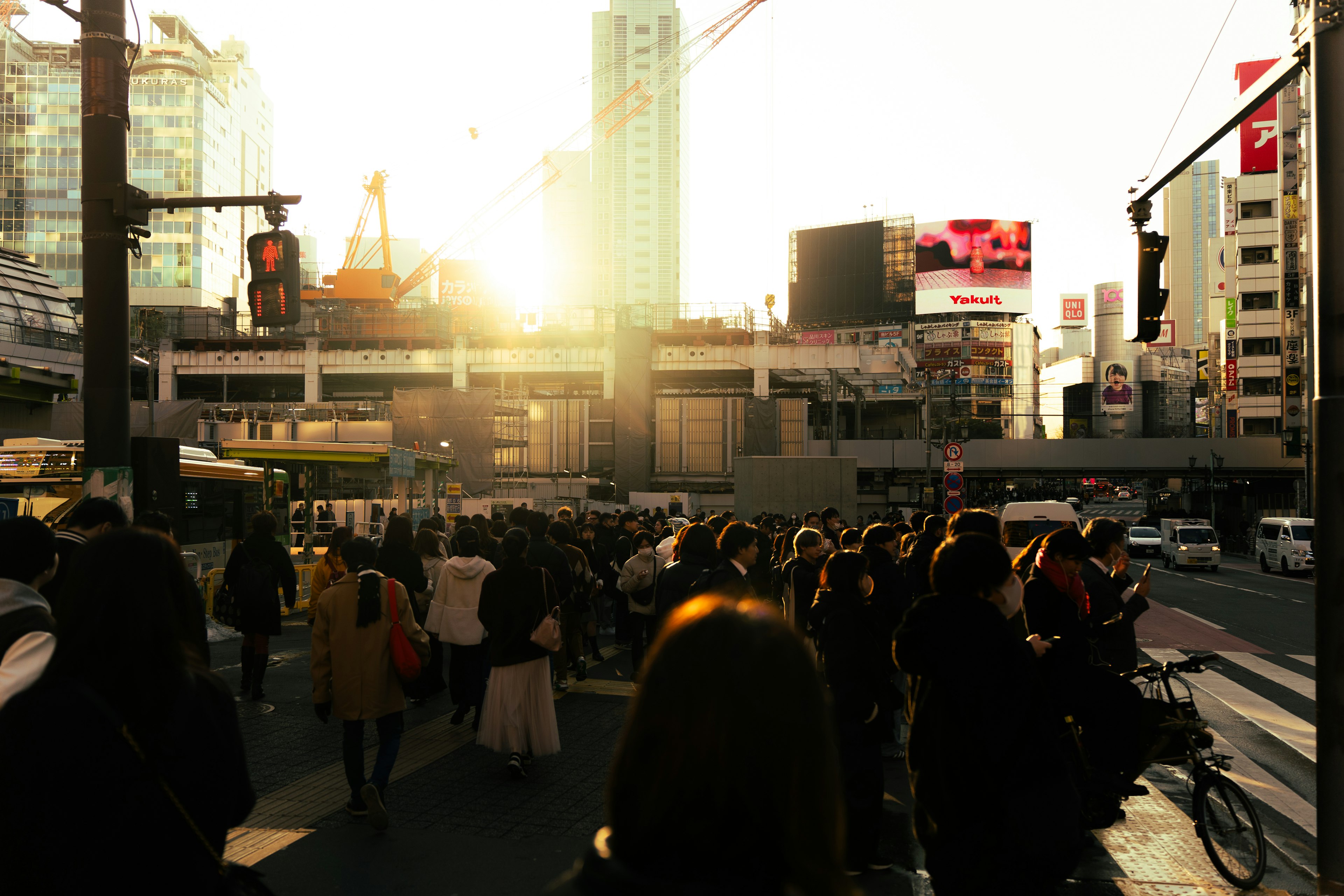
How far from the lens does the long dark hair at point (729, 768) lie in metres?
1.52

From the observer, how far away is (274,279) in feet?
34.4

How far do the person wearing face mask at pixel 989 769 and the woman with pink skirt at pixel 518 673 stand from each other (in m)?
4.02

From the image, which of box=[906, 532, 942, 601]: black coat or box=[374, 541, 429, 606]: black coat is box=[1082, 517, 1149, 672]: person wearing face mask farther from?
box=[374, 541, 429, 606]: black coat

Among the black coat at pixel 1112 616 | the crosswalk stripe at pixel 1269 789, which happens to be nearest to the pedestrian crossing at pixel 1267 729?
the crosswalk stripe at pixel 1269 789

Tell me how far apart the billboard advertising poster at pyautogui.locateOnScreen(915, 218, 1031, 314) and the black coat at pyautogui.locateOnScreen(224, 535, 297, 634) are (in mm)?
92636

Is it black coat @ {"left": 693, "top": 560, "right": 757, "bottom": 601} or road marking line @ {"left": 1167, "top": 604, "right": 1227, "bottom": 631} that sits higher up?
black coat @ {"left": 693, "top": 560, "right": 757, "bottom": 601}

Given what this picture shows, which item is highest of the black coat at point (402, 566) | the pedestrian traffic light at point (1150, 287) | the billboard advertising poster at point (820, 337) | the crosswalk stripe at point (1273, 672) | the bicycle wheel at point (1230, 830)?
the billboard advertising poster at point (820, 337)

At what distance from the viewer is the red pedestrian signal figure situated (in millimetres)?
10539

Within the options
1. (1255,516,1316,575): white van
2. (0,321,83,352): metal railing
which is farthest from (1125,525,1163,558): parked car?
(0,321,83,352): metal railing

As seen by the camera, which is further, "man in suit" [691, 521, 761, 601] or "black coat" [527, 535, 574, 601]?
"black coat" [527, 535, 574, 601]

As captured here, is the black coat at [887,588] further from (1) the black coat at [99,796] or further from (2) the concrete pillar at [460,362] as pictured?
(2) the concrete pillar at [460,362]

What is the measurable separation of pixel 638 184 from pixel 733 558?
18766cm

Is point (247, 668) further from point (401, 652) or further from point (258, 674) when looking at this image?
point (401, 652)

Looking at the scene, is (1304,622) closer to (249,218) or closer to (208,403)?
(208,403)
